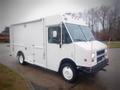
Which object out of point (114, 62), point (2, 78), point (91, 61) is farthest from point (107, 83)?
point (2, 78)

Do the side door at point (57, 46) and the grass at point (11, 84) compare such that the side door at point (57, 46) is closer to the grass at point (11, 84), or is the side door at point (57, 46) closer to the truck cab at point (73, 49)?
the truck cab at point (73, 49)

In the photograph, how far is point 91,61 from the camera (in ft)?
9.04

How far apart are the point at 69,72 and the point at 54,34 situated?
41.4 inches

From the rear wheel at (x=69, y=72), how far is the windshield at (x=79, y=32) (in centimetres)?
68

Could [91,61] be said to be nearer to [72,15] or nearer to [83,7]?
[72,15]

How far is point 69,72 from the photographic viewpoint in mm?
3160

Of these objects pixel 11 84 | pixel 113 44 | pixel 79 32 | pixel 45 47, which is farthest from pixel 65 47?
pixel 11 84

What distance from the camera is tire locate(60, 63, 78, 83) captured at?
3.07 metres

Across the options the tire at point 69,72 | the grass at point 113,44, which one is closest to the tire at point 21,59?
the tire at point 69,72

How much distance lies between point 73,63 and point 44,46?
1093mm

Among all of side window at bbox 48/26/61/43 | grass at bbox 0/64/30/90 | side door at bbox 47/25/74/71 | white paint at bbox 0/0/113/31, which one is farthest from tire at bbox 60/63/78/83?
white paint at bbox 0/0/113/31

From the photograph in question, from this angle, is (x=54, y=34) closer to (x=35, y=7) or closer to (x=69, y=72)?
(x=69, y=72)

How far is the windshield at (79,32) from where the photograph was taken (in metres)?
3.20

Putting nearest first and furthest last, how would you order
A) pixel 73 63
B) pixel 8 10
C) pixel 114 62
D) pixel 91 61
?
pixel 91 61 < pixel 73 63 < pixel 8 10 < pixel 114 62
